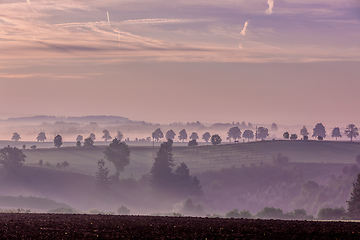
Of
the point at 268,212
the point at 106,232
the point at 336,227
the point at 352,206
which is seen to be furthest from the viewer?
the point at 268,212

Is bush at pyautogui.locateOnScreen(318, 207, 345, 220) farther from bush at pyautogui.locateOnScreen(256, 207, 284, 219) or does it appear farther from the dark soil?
the dark soil

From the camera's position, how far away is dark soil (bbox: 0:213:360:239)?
45.4 meters

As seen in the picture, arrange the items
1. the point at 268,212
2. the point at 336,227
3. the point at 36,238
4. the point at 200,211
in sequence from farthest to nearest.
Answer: the point at 200,211, the point at 268,212, the point at 336,227, the point at 36,238

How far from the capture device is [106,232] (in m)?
47.5

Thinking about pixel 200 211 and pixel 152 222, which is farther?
pixel 200 211

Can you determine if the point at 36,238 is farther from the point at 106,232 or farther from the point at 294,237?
the point at 294,237

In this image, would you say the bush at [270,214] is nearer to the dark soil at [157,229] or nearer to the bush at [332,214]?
the bush at [332,214]

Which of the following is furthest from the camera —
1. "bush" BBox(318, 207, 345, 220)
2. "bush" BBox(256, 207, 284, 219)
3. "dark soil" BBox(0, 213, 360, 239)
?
"bush" BBox(256, 207, 284, 219)

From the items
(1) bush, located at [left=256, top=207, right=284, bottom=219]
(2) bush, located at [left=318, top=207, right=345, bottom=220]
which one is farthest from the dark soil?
(1) bush, located at [left=256, top=207, right=284, bottom=219]

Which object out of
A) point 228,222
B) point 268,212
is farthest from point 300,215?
point 228,222

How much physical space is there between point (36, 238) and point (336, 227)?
25.5m

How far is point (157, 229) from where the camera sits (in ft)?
162

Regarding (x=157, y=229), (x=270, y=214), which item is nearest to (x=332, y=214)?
(x=270, y=214)

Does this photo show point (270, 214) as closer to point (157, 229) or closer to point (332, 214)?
point (332, 214)
